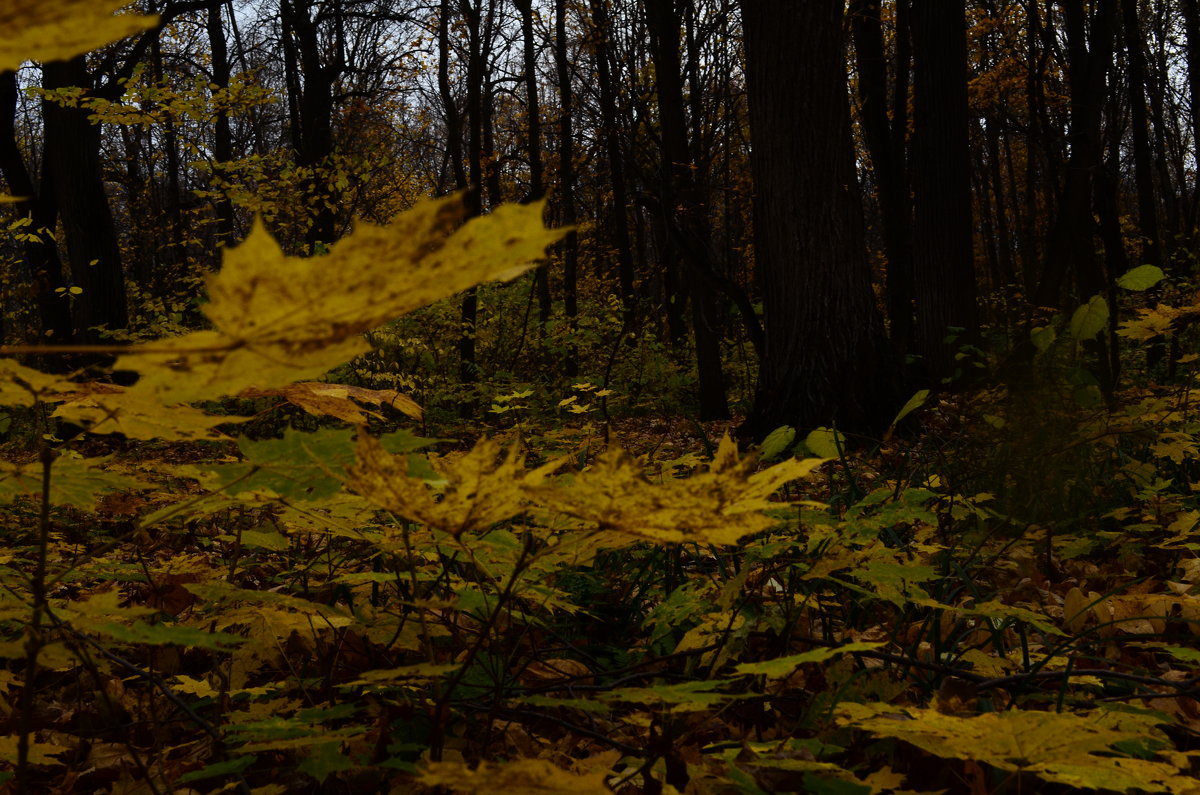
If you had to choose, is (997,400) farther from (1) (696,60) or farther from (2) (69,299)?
(1) (696,60)

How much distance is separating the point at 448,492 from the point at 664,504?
20 centimetres

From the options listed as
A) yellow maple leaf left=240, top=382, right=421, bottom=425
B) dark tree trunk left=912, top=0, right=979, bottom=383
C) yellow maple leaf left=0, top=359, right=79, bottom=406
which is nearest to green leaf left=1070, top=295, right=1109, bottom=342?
yellow maple leaf left=240, top=382, right=421, bottom=425

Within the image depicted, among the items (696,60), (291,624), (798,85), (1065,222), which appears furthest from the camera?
(696,60)

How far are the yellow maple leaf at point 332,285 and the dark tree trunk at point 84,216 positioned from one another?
8.94m

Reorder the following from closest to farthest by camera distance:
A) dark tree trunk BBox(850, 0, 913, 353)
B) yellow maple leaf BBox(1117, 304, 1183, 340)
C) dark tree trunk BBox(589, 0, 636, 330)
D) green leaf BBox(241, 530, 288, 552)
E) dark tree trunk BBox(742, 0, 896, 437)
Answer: green leaf BBox(241, 530, 288, 552), yellow maple leaf BBox(1117, 304, 1183, 340), dark tree trunk BBox(742, 0, 896, 437), dark tree trunk BBox(850, 0, 913, 353), dark tree trunk BBox(589, 0, 636, 330)

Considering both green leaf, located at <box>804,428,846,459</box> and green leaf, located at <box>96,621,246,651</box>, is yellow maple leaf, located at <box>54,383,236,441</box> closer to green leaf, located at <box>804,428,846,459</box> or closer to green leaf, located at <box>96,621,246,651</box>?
green leaf, located at <box>96,621,246,651</box>

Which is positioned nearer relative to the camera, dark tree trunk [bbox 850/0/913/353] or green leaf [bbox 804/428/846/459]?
green leaf [bbox 804/428/846/459]

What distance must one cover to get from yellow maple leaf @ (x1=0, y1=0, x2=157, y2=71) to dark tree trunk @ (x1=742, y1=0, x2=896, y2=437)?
513cm

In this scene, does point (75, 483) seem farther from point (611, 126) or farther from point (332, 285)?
point (611, 126)

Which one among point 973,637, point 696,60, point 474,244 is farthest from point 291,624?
point 696,60

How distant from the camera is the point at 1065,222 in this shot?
445 cm

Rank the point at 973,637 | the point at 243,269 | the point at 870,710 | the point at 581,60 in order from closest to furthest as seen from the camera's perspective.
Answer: the point at 243,269, the point at 870,710, the point at 973,637, the point at 581,60

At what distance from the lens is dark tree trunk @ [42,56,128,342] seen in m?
8.17

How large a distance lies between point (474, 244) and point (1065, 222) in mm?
4818
